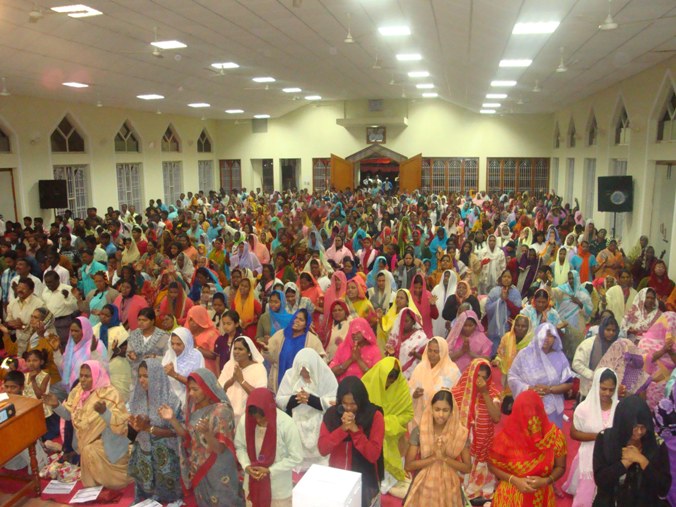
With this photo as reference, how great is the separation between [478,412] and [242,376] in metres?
1.71

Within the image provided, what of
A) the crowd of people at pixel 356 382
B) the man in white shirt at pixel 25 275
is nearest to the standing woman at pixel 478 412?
the crowd of people at pixel 356 382

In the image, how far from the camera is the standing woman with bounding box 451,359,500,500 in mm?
3959

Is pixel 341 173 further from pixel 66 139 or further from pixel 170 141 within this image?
pixel 66 139

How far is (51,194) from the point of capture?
13656mm

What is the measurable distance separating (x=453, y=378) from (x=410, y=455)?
1.14m

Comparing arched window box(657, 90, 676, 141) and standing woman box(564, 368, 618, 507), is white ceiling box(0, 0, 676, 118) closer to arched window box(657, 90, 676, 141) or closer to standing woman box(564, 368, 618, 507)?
arched window box(657, 90, 676, 141)

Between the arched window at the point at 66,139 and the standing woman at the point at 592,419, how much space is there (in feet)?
46.3

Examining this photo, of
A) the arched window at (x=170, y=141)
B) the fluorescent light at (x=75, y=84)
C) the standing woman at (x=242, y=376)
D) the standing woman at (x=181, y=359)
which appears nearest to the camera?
the standing woman at (x=242, y=376)

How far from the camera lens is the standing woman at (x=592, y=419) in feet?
12.3

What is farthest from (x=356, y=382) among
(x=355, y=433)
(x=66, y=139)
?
(x=66, y=139)

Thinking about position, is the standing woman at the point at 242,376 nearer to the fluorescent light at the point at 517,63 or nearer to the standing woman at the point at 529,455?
A: the standing woman at the point at 529,455

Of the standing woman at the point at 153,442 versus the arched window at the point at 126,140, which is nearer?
the standing woman at the point at 153,442

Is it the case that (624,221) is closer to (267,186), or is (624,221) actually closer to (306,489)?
(306,489)

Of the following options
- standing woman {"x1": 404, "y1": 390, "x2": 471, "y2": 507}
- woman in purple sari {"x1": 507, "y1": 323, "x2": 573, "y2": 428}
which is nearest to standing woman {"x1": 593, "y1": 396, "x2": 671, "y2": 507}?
standing woman {"x1": 404, "y1": 390, "x2": 471, "y2": 507}
